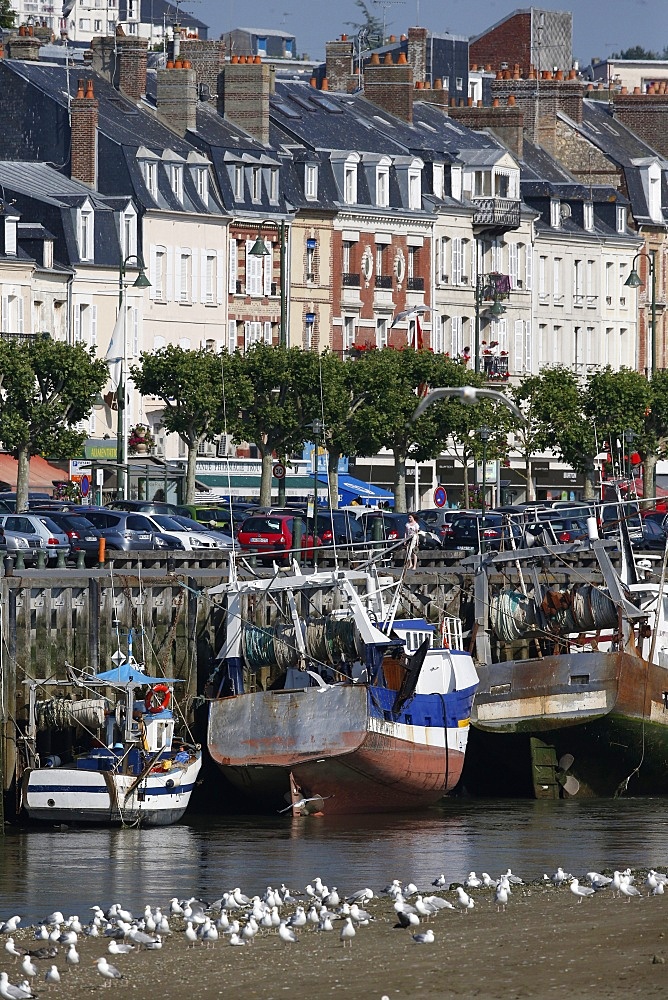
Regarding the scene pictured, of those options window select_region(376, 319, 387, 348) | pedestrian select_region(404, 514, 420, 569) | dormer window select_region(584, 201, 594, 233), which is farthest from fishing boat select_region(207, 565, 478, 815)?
dormer window select_region(584, 201, 594, 233)

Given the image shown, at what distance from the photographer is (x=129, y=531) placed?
2098 inches

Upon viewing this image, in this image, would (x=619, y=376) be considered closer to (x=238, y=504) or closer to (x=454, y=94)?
(x=238, y=504)

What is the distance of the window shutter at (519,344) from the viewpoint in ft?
322

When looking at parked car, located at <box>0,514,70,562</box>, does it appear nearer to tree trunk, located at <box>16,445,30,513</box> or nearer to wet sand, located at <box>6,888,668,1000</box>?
tree trunk, located at <box>16,445,30,513</box>

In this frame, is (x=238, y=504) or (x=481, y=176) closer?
(x=238, y=504)

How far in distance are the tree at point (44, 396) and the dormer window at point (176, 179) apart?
2121 cm

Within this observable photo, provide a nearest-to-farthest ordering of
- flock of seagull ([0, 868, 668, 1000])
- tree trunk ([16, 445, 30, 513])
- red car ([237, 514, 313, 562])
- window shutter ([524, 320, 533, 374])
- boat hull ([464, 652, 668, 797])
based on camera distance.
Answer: flock of seagull ([0, 868, 668, 1000]) → boat hull ([464, 652, 668, 797]) → red car ([237, 514, 313, 562]) → tree trunk ([16, 445, 30, 513]) → window shutter ([524, 320, 533, 374])

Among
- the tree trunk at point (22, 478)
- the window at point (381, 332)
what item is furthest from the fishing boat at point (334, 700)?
the window at point (381, 332)

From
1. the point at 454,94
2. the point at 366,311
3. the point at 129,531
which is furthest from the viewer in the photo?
the point at 454,94

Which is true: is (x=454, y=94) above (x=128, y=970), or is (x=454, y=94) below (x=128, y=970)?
above

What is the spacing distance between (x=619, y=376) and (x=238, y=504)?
795 inches

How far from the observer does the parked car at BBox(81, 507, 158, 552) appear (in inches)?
2063

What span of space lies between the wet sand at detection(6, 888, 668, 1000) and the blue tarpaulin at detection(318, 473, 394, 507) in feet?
187

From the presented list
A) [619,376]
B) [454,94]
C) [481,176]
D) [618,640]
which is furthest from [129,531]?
[454,94]
